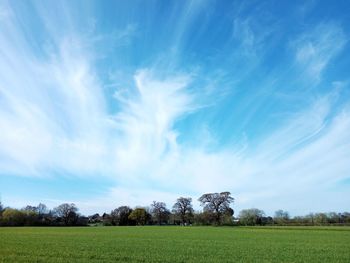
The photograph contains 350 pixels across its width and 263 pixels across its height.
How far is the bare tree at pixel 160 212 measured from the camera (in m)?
168

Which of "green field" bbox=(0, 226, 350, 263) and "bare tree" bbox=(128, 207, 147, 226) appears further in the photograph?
"bare tree" bbox=(128, 207, 147, 226)

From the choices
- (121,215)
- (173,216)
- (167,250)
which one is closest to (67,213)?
(121,215)

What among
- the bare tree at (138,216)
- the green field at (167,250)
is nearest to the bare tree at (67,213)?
the bare tree at (138,216)

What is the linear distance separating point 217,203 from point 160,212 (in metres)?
38.2

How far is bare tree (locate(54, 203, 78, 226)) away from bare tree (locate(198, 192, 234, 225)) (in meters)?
55.9

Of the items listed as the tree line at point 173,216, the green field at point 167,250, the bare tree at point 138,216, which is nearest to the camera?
the green field at point 167,250

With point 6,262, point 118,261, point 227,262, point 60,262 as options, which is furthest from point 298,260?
point 6,262

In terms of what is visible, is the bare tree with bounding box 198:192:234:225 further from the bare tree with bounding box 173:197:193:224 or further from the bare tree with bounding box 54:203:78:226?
the bare tree with bounding box 54:203:78:226

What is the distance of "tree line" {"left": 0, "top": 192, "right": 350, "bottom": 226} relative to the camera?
438 ft

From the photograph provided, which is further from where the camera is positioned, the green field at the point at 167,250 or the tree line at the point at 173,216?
the tree line at the point at 173,216

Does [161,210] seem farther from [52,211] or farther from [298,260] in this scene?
[298,260]

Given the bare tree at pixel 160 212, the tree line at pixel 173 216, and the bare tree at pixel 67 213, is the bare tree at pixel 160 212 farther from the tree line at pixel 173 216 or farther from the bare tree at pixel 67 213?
the bare tree at pixel 67 213

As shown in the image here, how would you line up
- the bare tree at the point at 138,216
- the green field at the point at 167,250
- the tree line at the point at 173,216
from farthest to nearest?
1. the bare tree at the point at 138,216
2. the tree line at the point at 173,216
3. the green field at the point at 167,250

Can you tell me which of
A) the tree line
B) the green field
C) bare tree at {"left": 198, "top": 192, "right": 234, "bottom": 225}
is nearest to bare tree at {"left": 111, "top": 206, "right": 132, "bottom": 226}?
the tree line
